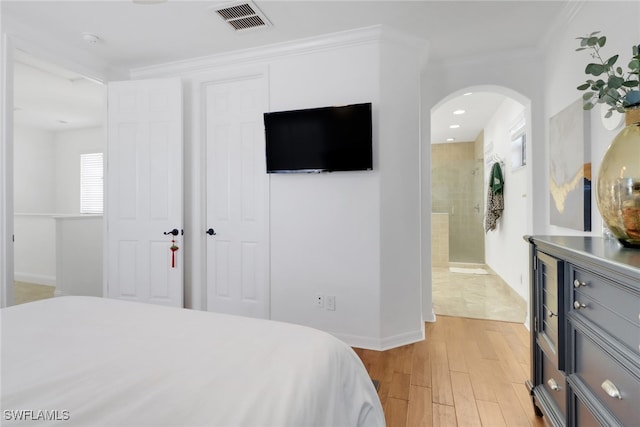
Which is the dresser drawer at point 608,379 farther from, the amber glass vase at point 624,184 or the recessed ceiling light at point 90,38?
the recessed ceiling light at point 90,38

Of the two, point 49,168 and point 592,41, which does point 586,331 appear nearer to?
point 592,41

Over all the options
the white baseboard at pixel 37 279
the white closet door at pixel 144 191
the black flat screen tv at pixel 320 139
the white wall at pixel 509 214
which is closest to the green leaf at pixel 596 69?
the black flat screen tv at pixel 320 139

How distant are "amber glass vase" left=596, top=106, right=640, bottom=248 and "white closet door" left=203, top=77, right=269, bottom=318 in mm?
2283

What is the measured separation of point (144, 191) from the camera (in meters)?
3.11

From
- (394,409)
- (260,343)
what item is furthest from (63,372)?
(394,409)

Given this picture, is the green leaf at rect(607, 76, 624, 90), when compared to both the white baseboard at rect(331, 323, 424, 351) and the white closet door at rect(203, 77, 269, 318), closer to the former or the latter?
the white baseboard at rect(331, 323, 424, 351)

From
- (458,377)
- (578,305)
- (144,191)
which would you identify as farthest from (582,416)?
(144,191)

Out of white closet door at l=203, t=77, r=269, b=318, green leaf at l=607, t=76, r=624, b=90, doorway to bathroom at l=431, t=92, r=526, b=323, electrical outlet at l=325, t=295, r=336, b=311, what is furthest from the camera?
doorway to bathroom at l=431, t=92, r=526, b=323

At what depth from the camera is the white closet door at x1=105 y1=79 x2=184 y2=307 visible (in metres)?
3.03

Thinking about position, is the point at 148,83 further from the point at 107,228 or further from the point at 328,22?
the point at 328,22

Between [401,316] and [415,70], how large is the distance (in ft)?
6.72

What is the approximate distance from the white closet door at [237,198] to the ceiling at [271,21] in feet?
1.51

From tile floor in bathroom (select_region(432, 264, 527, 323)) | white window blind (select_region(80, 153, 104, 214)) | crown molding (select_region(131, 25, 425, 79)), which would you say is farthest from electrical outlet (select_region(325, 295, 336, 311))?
white window blind (select_region(80, 153, 104, 214))

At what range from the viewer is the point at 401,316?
2.72 m
